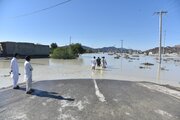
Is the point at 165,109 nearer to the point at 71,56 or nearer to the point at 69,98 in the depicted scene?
the point at 69,98

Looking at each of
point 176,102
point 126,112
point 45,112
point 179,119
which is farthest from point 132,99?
point 45,112

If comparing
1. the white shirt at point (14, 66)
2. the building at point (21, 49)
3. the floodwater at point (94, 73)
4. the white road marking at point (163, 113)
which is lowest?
the floodwater at point (94, 73)

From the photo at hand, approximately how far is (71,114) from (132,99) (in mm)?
A: 3637

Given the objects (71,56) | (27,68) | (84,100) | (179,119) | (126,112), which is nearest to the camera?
(179,119)

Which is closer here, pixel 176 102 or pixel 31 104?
pixel 31 104

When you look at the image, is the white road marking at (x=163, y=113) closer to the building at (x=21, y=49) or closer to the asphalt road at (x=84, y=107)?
the asphalt road at (x=84, y=107)

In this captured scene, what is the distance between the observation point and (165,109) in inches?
346

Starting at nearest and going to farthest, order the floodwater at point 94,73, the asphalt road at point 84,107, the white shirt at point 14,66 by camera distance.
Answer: the asphalt road at point 84,107
the white shirt at point 14,66
the floodwater at point 94,73

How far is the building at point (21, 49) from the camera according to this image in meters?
67.4

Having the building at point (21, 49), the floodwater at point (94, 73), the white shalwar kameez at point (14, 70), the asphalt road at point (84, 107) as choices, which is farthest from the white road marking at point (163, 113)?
the building at point (21, 49)

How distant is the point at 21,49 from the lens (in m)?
71.1

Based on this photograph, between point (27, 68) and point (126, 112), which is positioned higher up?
point (27, 68)

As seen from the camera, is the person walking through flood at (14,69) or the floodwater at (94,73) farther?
the floodwater at (94,73)

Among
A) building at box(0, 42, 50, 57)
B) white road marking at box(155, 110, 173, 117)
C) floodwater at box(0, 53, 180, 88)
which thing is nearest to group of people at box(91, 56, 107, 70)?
floodwater at box(0, 53, 180, 88)
